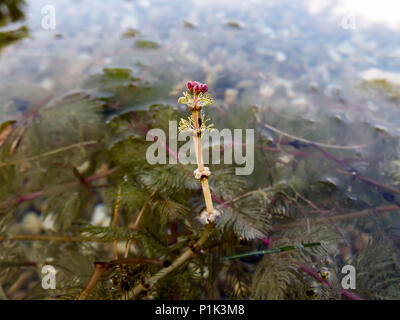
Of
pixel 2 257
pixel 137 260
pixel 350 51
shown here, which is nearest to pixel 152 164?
pixel 137 260

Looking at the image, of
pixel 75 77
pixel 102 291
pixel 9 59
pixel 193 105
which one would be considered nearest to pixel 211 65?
pixel 75 77

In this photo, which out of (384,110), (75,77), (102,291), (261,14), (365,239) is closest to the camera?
(102,291)

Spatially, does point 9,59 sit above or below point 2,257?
above

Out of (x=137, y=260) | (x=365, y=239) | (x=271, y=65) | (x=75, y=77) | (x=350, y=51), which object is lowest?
(x=137, y=260)

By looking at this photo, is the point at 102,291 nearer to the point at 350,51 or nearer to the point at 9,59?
the point at 9,59

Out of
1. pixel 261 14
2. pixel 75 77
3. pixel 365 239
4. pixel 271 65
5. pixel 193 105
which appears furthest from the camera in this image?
pixel 261 14

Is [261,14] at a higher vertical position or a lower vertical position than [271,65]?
higher

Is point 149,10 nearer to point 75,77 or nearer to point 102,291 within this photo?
point 75,77

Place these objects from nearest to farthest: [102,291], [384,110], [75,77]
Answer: [102,291] → [384,110] → [75,77]

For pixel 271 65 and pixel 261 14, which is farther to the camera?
pixel 261 14
